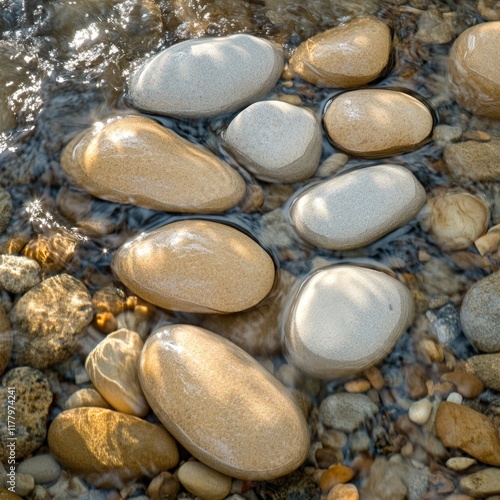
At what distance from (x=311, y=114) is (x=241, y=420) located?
1817 millimetres

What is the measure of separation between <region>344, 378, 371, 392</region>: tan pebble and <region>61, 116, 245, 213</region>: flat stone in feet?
3.70

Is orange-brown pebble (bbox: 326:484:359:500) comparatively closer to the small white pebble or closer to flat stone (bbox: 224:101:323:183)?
the small white pebble

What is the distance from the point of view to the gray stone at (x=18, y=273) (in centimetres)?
288

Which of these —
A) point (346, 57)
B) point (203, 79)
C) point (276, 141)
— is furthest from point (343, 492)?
point (346, 57)

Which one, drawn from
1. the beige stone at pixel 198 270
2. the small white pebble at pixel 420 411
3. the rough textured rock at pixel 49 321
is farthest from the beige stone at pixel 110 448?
the small white pebble at pixel 420 411

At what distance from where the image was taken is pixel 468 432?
251cm

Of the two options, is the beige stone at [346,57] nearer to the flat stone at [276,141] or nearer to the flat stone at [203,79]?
the flat stone at [203,79]

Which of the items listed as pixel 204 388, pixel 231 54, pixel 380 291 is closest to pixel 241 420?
pixel 204 388

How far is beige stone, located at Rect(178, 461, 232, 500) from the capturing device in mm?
2434

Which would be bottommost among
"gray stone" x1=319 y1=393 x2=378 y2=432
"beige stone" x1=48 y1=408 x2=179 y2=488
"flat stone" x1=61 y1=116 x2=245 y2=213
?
"gray stone" x1=319 y1=393 x2=378 y2=432

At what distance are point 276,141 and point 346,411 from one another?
4.80ft

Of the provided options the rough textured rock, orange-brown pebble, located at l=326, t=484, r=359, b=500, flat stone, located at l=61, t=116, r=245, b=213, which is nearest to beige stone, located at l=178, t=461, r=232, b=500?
orange-brown pebble, located at l=326, t=484, r=359, b=500

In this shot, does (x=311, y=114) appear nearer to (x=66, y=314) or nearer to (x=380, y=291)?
(x=380, y=291)

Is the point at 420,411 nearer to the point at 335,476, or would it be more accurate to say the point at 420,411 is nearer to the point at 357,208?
the point at 335,476
